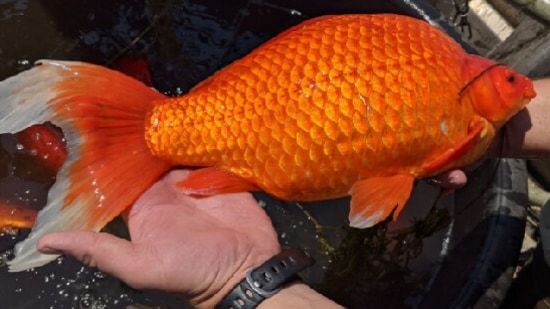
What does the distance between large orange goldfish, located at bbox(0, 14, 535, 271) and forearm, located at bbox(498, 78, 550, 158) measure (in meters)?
0.26

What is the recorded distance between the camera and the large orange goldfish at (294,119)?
1256 millimetres

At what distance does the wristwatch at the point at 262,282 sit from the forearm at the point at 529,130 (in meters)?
0.63

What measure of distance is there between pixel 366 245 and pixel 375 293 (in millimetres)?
173

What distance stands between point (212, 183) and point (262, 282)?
23cm

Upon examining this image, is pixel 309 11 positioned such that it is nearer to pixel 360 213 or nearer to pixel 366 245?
pixel 366 245

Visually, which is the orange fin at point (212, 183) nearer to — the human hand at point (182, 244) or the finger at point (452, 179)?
the human hand at point (182, 244)

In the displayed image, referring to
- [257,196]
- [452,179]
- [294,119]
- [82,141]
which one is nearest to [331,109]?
[294,119]

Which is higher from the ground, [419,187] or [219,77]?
[219,77]

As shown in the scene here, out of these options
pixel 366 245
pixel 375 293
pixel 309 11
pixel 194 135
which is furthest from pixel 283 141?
pixel 309 11

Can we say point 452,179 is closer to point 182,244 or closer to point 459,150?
point 459,150

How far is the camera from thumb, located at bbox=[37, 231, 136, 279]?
111cm

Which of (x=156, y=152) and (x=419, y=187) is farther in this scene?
(x=419, y=187)

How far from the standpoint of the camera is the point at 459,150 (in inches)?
51.2

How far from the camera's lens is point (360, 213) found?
129 centimetres
